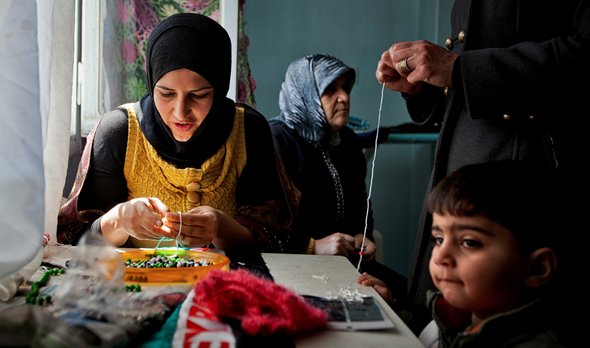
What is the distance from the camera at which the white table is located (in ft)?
3.16

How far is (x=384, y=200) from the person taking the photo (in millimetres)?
4672

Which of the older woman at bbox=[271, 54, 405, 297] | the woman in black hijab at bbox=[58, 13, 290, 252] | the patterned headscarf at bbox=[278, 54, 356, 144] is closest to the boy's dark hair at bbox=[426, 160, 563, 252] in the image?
the woman in black hijab at bbox=[58, 13, 290, 252]

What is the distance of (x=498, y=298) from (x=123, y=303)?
0.63 m

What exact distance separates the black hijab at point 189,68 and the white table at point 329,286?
1.76 ft

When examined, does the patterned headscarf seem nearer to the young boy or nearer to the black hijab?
the black hijab

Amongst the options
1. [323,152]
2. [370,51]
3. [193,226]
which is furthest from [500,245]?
[370,51]

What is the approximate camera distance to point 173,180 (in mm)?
1999

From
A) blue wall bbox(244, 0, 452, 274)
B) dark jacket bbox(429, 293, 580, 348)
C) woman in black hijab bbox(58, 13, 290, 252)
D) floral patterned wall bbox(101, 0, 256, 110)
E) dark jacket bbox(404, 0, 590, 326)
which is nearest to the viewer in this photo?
dark jacket bbox(429, 293, 580, 348)

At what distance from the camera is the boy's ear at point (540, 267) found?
3.34ft

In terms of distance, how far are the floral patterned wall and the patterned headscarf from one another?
32 cm

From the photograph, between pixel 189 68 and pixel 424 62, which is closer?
pixel 424 62

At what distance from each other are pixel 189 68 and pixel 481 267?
1240 mm

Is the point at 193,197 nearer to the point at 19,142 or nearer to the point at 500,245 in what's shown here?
the point at 19,142

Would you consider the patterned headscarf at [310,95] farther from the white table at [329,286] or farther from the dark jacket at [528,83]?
the dark jacket at [528,83]
